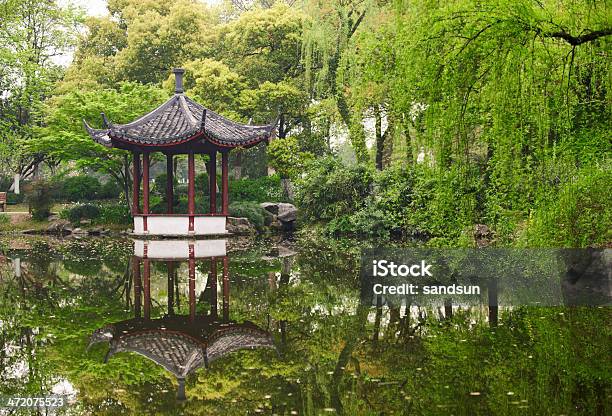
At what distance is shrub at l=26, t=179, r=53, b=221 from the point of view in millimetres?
23258

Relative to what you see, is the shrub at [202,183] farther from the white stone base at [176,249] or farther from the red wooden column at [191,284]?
the red wooden column at [191,284]

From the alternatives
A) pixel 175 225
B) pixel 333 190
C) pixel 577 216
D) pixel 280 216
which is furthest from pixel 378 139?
pixel 577 216

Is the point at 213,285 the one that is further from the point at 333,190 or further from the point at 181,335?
the point at 333,190

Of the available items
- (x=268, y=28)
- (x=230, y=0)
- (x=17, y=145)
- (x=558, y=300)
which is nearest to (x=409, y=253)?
(x=558, y=300)

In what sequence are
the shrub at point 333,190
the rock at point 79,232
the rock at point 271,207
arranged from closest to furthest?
the shrub at point 333,190
the rock at point 79,232
the rock at point 271,207

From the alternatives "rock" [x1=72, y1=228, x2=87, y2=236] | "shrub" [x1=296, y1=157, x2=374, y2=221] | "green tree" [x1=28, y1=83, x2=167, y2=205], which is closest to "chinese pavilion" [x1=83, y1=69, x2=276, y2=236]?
"green tree" [x1=28, y1=83, x2=167, y2=205]

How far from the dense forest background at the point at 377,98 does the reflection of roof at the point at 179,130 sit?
1.76 metres

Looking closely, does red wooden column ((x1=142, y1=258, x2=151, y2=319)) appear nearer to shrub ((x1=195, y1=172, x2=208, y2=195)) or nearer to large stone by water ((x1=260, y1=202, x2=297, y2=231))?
large stone by water ((x1=260, y1=202, x2=297, y2=231))

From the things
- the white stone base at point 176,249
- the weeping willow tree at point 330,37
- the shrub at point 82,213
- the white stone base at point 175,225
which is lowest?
the white stone base at point 176,249

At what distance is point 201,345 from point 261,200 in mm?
18451

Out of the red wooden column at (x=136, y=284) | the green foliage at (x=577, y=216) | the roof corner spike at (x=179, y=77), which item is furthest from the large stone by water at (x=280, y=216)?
the green foliage at (x=577, y=216)

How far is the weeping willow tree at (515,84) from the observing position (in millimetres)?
5266

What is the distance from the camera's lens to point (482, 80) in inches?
227

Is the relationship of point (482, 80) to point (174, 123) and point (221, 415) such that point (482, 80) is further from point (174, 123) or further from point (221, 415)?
point (174, 123)
